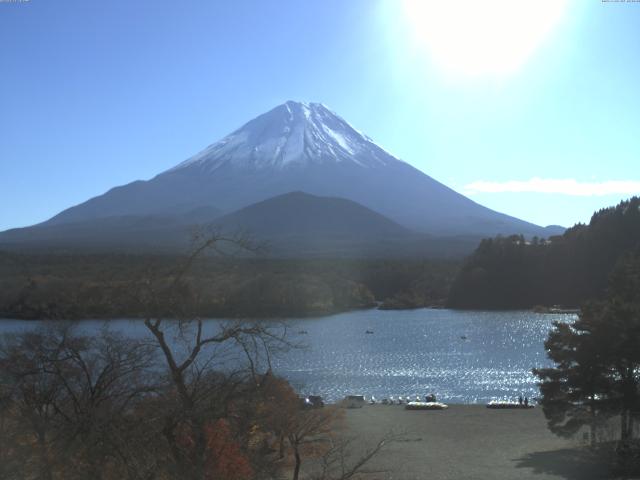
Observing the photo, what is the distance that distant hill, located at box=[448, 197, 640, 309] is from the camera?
45031mm

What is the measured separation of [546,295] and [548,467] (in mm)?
38109

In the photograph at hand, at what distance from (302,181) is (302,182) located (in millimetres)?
291

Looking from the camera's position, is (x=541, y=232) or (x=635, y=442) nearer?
(x=635, y=442)

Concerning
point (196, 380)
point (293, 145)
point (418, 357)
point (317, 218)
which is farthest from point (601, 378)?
point (293, 145)

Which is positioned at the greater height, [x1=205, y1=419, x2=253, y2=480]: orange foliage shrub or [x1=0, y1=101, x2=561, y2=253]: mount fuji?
[x1=0, y1=101, x2=561, y2=253]: mount fuji

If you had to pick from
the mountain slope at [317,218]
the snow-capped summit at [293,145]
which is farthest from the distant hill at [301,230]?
the snow-capped summit at [293,145]

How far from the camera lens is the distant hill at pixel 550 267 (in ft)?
148

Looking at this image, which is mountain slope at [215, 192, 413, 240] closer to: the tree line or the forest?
the forest

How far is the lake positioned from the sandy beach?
1.79 metres

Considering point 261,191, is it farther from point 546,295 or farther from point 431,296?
point 546,295

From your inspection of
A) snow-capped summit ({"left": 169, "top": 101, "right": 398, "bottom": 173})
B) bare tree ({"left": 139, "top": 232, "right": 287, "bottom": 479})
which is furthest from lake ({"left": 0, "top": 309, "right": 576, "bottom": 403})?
snow-capped summit ({"left": 169, "top": 101, "right": 398, "bottom": 173})

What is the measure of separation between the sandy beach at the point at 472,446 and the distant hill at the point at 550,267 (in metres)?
31.0

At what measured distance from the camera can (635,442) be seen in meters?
9.59

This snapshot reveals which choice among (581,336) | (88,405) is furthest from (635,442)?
(88,405)
